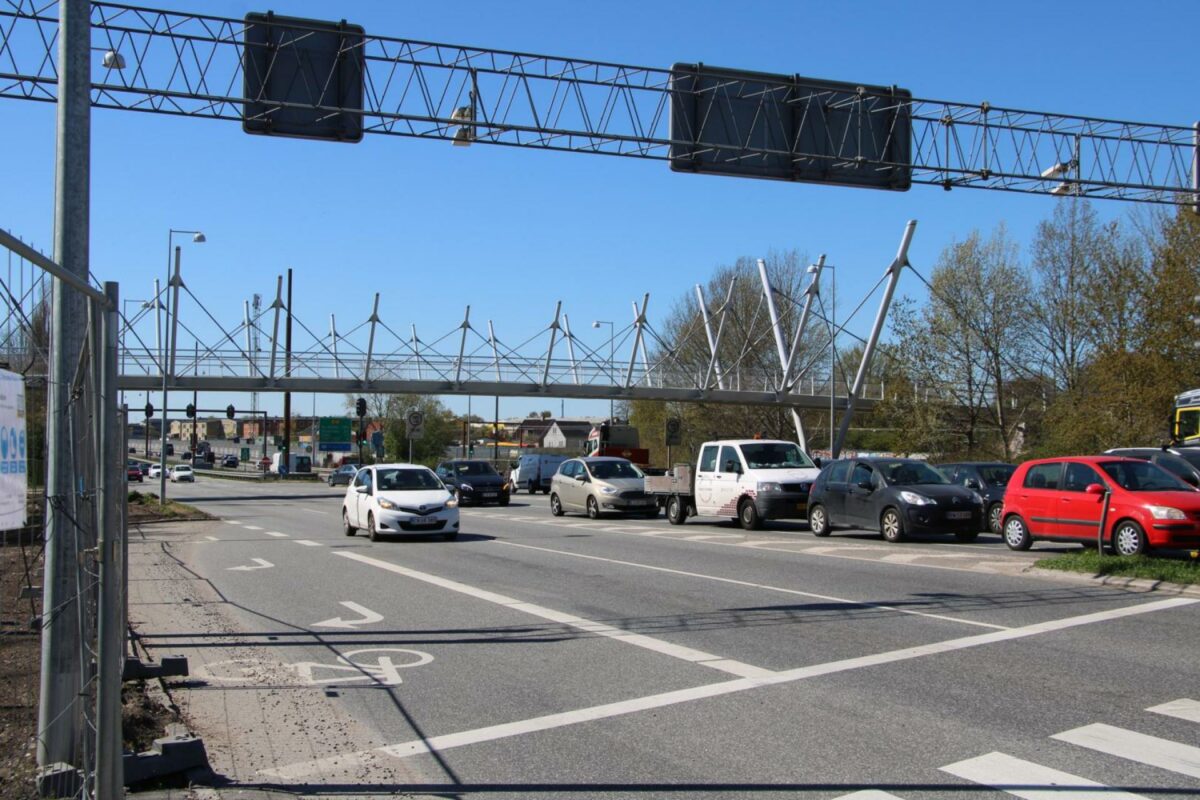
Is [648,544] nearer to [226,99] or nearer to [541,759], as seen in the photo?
[226,99]

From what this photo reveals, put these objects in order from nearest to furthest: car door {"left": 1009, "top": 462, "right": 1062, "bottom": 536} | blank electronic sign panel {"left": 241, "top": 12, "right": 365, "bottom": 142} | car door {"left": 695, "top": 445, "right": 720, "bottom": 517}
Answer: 1. blank electronic sign panel {"left": 241, "top": 12, "right": 365, "bottom": 142}
2. car door {"left": 1009, "top": 462, "right": 1062, "bottom": 536}
3. car door {"left": 695, "top": 445, "right": 720, "bottom": 517}

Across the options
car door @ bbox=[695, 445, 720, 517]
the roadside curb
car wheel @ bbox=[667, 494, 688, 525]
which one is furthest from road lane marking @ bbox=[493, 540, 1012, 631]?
car wheel @ bbox=[667, 494, 688, 525]

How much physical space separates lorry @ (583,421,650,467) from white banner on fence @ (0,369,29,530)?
4812 cm

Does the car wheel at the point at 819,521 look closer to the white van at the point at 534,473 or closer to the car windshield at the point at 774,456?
the car windshield at the point at 774,456

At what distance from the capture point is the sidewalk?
6.20 m

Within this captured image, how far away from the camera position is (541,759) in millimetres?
6504

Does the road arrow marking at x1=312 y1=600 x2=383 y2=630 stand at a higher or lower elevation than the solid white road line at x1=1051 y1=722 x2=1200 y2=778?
lower

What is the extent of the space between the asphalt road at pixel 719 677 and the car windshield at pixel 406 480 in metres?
5.75

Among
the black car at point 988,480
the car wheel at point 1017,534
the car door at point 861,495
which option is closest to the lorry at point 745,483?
the car door at point 861,495

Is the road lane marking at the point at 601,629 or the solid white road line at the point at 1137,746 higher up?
the solid white road line at the point at 1137,746

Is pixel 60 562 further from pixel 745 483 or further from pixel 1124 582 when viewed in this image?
pixel 745 483

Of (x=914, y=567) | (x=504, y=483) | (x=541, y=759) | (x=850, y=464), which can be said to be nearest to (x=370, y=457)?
(x=504, y=483)

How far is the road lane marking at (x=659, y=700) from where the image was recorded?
22.0 ft

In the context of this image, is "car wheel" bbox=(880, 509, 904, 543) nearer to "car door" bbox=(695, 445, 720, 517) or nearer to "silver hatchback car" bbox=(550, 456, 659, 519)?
"car door" bbox=(695, 445, 720, 517)
